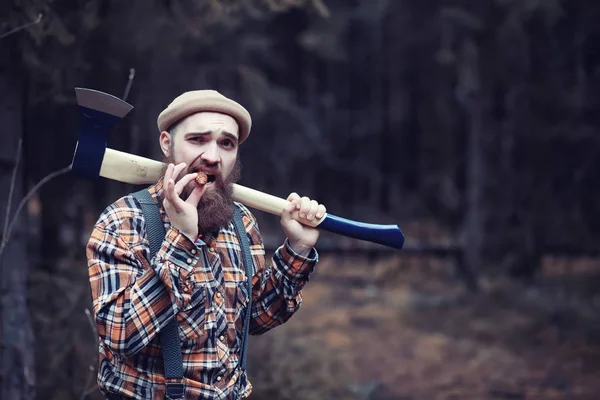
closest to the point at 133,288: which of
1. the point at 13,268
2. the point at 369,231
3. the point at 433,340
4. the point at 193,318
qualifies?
the point at 193,318

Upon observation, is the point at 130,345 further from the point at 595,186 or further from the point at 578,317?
the point at 595,186

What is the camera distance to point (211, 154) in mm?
2906

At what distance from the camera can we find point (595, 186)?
1116 centimetres

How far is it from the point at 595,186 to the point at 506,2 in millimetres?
3253

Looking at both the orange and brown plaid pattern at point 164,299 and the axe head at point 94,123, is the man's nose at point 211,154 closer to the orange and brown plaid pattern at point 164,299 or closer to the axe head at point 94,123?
the orange and brown plaid pattern at point 164,299

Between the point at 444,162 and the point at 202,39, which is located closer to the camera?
the point at 202,39

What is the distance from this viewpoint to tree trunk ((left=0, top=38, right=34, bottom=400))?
15.2 feet

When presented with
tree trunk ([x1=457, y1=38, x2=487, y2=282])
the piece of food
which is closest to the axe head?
the piece of food

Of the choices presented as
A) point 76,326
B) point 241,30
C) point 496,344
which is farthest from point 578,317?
point 76,326

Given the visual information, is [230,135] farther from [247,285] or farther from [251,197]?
[247,285]

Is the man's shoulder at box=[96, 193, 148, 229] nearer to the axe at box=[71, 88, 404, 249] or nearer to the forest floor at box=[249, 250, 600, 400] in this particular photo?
the axe at box=[71, 88, 404, 249]

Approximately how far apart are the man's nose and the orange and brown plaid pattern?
0.20m

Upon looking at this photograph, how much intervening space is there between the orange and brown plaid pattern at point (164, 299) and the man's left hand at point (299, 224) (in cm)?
4

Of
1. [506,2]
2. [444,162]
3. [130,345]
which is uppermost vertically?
[444,162]
